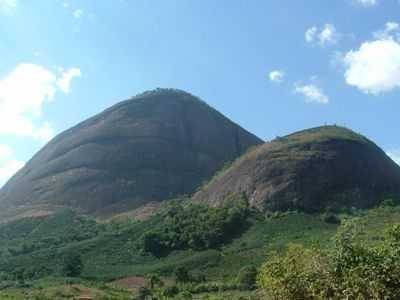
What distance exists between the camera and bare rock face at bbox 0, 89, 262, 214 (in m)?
131

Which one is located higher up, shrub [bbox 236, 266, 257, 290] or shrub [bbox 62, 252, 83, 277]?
shrub [bbox 62, 252, 83, 277]

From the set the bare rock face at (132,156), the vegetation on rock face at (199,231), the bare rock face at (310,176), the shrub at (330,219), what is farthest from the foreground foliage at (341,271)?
the bare rock face at (132,156)

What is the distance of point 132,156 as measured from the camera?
14175 cm

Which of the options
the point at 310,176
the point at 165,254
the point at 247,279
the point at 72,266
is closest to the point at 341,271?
the point at 247,279

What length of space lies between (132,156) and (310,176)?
53.0 meters

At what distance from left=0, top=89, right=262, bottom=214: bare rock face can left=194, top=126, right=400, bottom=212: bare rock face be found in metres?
24.9

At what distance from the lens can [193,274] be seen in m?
72.3

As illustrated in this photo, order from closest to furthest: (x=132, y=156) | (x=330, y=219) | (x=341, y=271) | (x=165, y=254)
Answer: (x=341, y=271), (x=330, y=219), (x=165, y=254), (x=132, y=156)

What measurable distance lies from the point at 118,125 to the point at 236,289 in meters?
97.5

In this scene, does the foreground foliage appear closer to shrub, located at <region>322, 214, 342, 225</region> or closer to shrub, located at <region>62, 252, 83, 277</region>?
shrub, located at <region>62, 252, 83, 277</region>

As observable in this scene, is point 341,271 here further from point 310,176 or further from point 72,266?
point 310,176

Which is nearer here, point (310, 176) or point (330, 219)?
point (330, 219)

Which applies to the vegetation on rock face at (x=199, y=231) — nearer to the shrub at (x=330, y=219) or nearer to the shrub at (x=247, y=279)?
the shrub at (x=330, y=219)

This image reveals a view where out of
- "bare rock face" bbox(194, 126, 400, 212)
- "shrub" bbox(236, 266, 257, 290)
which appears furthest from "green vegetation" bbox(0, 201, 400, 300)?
"bare rock face" bbox(194, 126, 400, 212)
